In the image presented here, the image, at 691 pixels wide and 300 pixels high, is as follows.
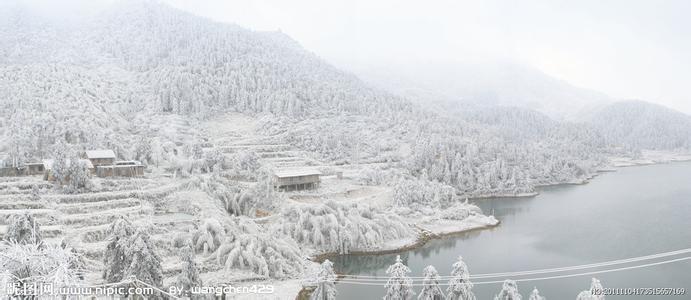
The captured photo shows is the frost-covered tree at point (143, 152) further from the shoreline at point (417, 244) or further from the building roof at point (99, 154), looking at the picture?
the shoreline at point (417, 244)

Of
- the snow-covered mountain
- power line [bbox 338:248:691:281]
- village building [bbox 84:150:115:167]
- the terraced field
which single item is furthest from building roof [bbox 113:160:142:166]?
the snow-covered mountain

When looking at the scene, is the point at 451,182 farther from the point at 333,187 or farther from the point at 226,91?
the point at 226,91

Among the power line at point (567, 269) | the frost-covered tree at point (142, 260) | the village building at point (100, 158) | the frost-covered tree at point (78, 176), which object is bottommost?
the power line at point (567, 269)

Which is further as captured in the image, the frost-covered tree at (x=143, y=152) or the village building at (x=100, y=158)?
the frost-covered tree at (x=143, y=152)

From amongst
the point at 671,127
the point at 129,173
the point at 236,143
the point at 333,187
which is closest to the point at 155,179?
the point at 129,173

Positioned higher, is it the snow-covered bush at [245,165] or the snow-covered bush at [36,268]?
the snow-covered bush at [245,165]

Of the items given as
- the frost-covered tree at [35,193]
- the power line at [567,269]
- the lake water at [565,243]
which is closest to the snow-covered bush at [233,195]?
the lake water at [565,243]
